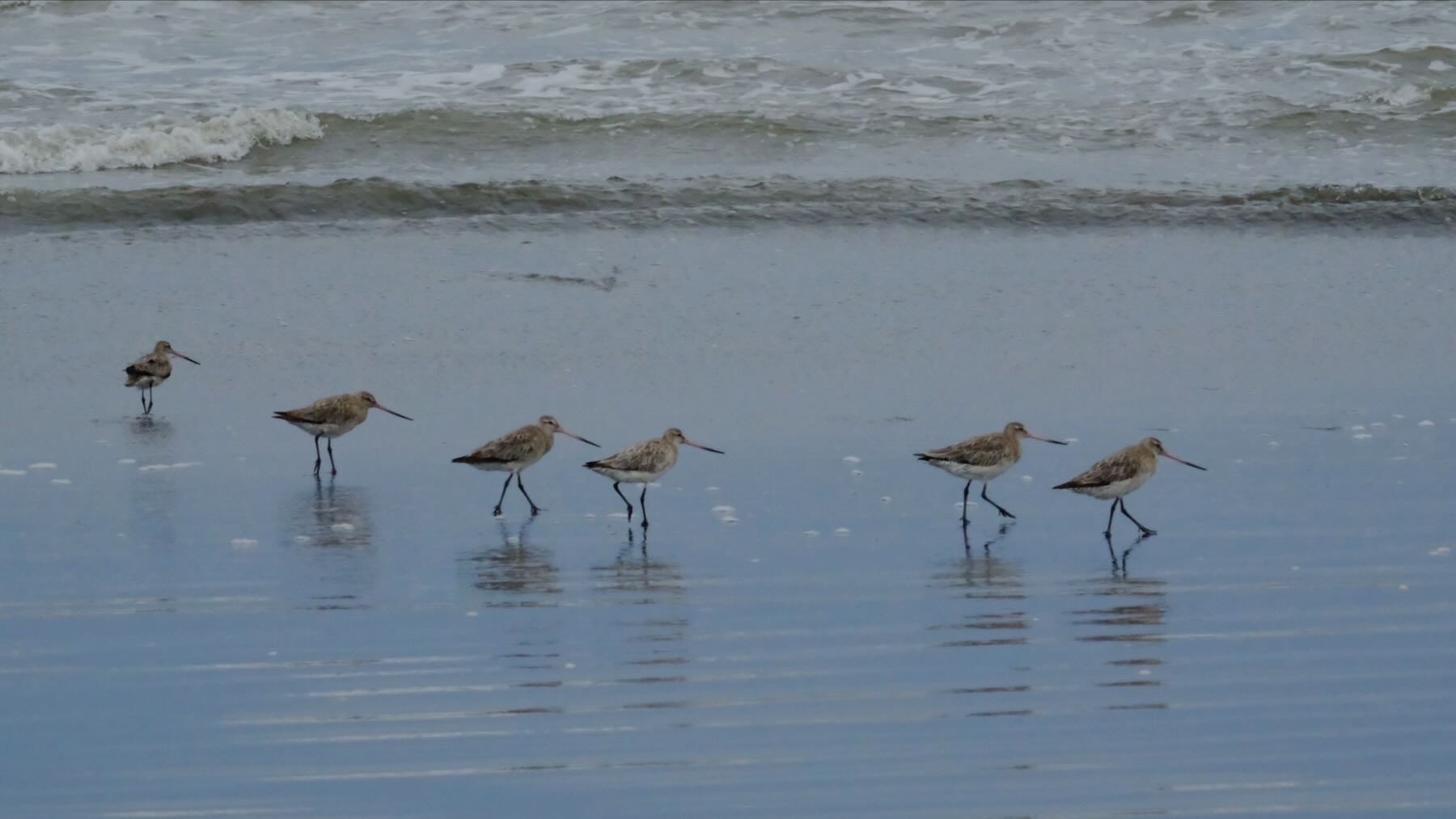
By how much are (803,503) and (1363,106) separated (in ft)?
42.0

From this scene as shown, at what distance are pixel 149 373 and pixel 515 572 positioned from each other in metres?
3.64

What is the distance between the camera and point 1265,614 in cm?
648

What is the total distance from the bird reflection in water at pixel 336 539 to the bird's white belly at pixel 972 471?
2.40m

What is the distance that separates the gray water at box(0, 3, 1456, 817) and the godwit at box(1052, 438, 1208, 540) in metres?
0.23

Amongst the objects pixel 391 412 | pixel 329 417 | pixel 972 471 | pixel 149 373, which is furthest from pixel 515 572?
pixel 149 373

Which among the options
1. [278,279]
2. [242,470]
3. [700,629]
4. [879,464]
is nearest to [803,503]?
[879,464]

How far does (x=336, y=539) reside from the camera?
24.8 ft

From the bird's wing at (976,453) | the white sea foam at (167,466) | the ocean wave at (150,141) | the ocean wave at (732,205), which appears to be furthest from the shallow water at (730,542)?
the ocean wave at (150,141)

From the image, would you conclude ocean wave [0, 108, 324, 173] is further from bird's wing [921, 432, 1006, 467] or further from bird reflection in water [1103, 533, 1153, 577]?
bird reflection in water [1103, 533, 1153, 577]

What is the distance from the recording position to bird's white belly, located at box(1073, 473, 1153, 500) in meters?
7.69

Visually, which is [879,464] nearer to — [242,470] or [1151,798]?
[242,470]

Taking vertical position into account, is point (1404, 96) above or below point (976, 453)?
above

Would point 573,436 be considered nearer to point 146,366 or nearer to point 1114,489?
point 1114,489

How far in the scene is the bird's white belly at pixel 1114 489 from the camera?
769cm
